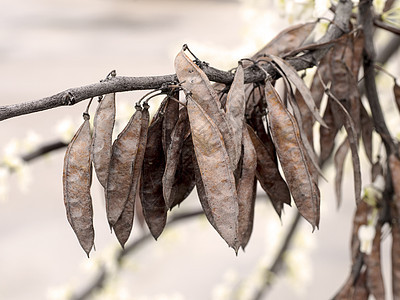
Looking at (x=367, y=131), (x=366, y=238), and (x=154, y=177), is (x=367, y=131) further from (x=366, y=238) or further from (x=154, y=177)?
(x=154, y=177)

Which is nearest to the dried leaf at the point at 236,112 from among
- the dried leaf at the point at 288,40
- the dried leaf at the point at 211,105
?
the dried leaf at the point at 211,105

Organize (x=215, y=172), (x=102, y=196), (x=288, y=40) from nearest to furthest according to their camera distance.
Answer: (x=215, y=172) < (x=288, y=40) < (x=102, y=196)

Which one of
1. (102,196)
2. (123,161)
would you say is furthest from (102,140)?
(102,196)

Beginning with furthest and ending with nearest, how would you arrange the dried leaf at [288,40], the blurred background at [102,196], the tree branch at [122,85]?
1. the blurred background at [102,196]
2. the dried leaf at [288,40]
3. the tree branch at [122,85]

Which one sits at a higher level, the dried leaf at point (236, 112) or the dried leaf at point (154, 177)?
the dried leaf at point (236, 112)

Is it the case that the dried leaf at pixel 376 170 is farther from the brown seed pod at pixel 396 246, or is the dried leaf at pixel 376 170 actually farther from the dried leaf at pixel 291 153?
the dried leaf at pixel 291 153

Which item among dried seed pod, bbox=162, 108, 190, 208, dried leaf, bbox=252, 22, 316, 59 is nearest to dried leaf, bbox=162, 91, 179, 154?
dried seed pod, bbox=162, 108, 190, 208

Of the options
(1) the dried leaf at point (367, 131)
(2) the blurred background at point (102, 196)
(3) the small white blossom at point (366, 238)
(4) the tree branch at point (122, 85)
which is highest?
(4) the tree branch at point (122, 85)

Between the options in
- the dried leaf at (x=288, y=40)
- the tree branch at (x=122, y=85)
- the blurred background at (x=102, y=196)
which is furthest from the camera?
the blurred background at (x=102, y=196)
